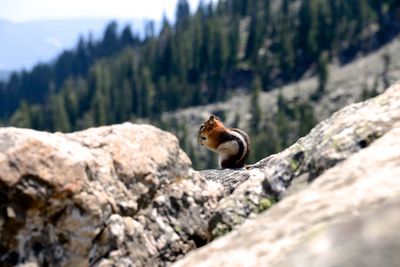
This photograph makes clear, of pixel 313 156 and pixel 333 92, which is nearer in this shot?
pixel 313 156

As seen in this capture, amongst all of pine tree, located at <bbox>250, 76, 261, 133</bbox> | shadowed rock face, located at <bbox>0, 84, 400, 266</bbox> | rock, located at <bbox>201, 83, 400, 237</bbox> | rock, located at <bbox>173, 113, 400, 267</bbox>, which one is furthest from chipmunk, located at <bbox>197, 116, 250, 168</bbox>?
pine tree, located at <bbox>250, 76, 261, 133</bbox>

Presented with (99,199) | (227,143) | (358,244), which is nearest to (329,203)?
(358,244)

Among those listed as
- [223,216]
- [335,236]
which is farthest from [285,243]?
[223,216]

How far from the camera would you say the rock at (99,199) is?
912 cm

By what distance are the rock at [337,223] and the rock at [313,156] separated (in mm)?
97

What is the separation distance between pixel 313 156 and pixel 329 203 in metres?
2.09

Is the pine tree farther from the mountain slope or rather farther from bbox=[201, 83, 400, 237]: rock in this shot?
bbox=[201, 83, 400, 237]: rock

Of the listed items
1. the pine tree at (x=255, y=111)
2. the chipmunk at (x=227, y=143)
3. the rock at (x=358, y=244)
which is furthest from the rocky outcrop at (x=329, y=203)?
the pine tree at (x=255, y=111)

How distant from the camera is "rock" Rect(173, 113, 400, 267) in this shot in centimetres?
619

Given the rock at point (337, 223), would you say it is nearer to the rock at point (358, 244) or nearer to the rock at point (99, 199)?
the rock at point (358, 244)

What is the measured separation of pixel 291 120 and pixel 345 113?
178 meters

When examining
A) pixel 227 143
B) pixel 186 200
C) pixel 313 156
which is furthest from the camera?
pixel 227 143

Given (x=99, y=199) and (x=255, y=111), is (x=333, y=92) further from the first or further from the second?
(x=99, y=199)

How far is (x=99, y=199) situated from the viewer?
9648mm
